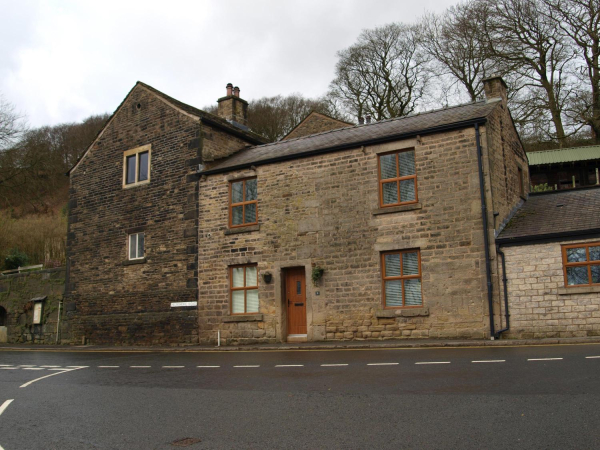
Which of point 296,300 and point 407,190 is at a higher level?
point 407,190

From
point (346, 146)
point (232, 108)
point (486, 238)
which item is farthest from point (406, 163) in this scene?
point (232, 108)

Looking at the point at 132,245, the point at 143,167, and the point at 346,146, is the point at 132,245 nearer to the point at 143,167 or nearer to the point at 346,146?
the point at 143,167

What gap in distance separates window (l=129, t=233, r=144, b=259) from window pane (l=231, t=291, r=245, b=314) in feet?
15.4

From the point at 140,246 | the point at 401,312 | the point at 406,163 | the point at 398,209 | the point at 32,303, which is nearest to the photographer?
the point at 401,312

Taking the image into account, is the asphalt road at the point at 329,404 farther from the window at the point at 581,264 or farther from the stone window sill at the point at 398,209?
the stone window sill at the point at 398,209

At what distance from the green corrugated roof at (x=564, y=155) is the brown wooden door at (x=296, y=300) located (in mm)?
22099

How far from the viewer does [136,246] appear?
73.2 feet

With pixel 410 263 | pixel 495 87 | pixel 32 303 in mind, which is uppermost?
pixel 495 87

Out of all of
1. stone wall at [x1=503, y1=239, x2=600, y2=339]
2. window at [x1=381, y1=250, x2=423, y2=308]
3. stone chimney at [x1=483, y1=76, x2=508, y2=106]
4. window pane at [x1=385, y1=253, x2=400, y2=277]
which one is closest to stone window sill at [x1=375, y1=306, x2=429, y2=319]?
window at [x1=381, y1=250, x2=423, y2=308]

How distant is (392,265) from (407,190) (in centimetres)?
224

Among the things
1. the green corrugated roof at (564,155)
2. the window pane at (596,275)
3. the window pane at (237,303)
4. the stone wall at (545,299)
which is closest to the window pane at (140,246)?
the window pane at (237,303)

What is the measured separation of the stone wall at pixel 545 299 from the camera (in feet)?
48.1

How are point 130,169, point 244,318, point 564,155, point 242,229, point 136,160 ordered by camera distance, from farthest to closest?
point 564,155 < point 130,169 < point 136,160 < point 242,229 < point 244,318

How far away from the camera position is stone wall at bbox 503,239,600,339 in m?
14.7
